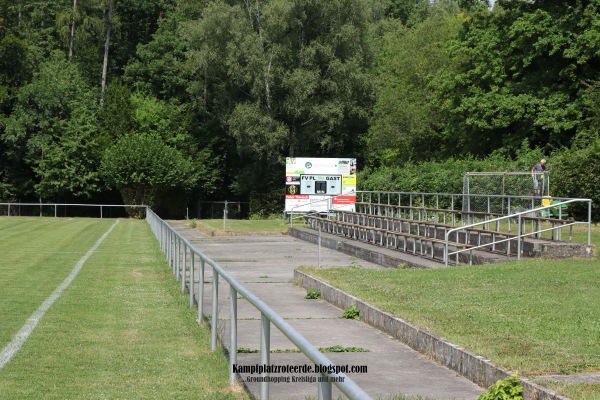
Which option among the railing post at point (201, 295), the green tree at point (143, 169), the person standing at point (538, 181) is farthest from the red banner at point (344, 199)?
the railing post at point (201, 295)

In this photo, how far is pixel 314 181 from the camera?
42656 mm

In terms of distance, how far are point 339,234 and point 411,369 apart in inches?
1036

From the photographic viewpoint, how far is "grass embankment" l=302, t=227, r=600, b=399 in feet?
28.5

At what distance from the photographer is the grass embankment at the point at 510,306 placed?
8672mm

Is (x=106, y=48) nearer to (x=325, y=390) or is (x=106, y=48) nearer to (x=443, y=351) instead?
(x=443, y=351)

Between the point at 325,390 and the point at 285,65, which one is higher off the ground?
the point at 285,65

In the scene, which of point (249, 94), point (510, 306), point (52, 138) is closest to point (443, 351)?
point (510, 306)

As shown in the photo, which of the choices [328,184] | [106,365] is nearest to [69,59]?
[328,184]

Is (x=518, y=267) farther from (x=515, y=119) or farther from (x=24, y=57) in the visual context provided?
(x=24, y=57)

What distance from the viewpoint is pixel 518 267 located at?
16.9 metres

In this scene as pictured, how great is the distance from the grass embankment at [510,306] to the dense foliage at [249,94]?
29008 mm

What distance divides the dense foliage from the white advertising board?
2.96m

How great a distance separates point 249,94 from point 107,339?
5337 centimetres

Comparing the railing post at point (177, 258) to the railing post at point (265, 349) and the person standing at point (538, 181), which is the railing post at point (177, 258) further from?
the person standing at point (538, 181)
